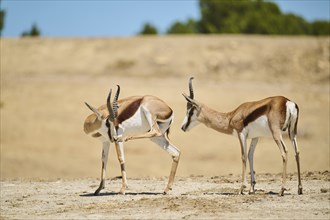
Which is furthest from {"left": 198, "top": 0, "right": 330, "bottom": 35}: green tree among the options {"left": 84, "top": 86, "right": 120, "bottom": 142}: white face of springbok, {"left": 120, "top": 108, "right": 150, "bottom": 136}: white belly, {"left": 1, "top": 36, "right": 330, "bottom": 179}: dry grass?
{"left": 120, "top": 108, "right": 150, "bottom": 136}: white belly

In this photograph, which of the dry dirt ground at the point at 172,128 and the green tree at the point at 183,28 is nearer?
the dry dirt ground at the point at 172,128

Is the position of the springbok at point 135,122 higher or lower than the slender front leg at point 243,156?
higher

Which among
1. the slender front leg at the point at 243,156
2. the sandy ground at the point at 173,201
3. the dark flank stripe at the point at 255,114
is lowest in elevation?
the sandy ground at the point at 173,201

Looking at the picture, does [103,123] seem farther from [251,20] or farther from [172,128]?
[251,20]

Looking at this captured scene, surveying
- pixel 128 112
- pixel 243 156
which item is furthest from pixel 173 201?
pixel 128 112

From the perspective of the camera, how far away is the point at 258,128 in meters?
13.9

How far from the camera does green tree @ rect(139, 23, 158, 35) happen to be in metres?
79.2

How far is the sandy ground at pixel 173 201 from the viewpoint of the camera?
39.0 feet

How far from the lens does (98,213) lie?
12.3m

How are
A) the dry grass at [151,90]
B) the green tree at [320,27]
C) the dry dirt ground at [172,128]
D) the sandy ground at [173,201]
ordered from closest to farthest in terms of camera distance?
the sandy ground at [173,201] < the dry dirt ground at [172,128] < the dry grass at [151,90] < the green tree at [320,27]

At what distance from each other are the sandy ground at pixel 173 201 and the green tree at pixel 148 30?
62.7m

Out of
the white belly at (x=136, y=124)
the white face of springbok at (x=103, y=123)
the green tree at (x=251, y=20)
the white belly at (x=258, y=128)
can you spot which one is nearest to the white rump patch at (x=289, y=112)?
the white belly at (x=258, y=128)

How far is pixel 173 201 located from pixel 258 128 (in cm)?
231

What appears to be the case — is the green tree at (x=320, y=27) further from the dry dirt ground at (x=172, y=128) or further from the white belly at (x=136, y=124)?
the white belly at (x=136, y=124)
